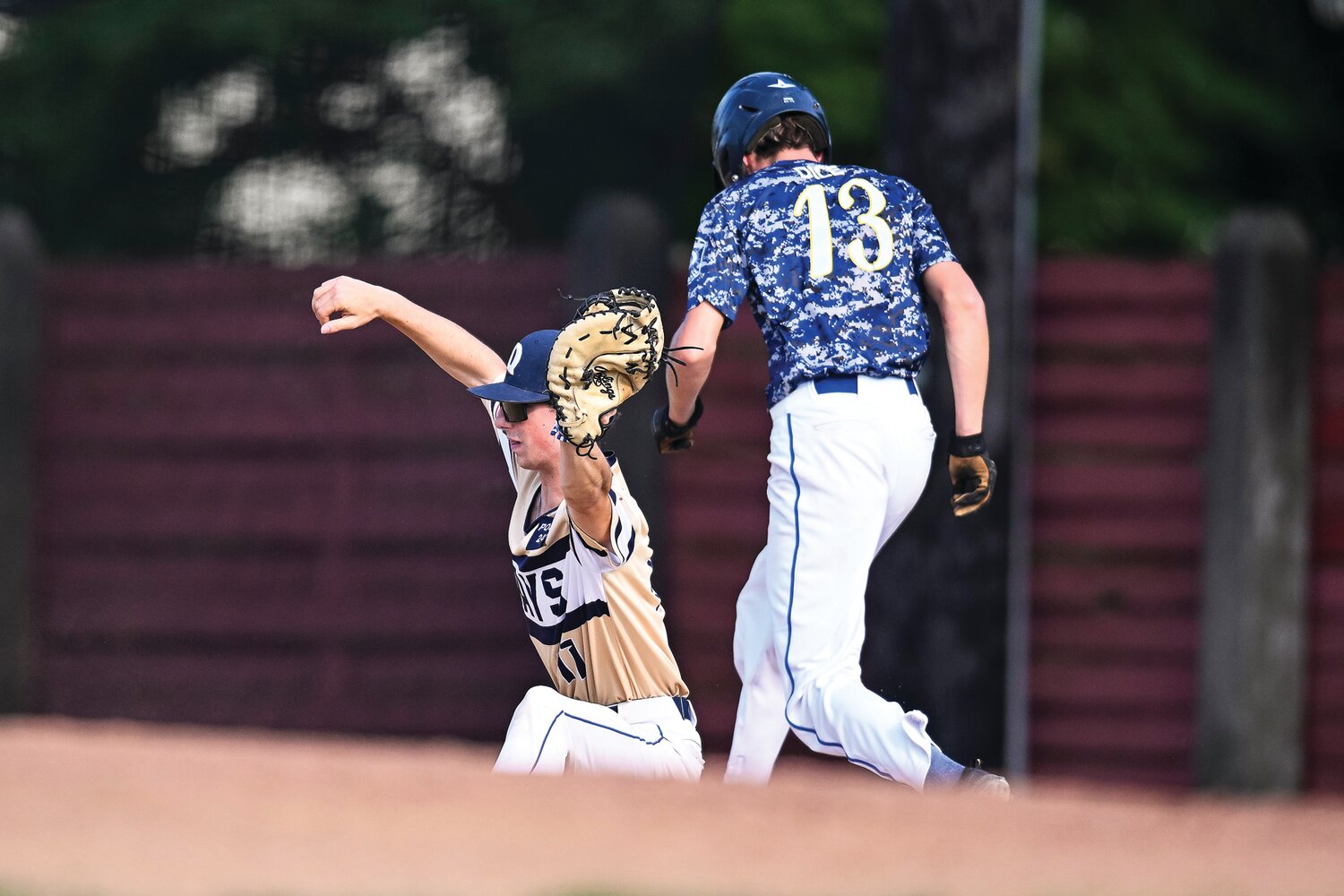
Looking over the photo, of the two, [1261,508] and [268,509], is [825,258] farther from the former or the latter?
[268,509]

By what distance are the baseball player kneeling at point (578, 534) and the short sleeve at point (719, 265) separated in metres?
0.30

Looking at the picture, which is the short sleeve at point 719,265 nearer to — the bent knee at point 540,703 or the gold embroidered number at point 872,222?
the gold embroidered number at point 872,222

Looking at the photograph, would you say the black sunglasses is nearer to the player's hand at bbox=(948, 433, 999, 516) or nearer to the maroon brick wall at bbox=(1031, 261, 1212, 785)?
the player's hand at bbox=(948, 433, 999, 516)

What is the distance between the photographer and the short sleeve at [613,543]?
3.97 m

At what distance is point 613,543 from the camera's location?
3.98 meters

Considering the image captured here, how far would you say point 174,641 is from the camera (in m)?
9.73

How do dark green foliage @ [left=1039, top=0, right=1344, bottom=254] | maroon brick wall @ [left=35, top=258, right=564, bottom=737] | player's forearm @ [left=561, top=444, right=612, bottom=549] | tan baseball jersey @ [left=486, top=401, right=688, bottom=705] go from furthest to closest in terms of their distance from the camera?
dark green foliage @ [left=1039, top=0, right=1344, bottom=254] < maroon brick wall @ [left=35, top=258, right=564, bottom=737] < tan baseball jersey @ [left=486, top=401, right=688, bottom=705] < player's forearm @ [left=561, top=444, right=612, bottom=549]

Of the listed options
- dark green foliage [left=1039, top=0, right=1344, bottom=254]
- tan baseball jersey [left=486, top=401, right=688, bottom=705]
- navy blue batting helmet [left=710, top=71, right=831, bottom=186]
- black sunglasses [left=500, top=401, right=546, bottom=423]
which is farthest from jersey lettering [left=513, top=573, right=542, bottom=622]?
dark green foliage [left=1039, top=0, right=1344, bottom=254]

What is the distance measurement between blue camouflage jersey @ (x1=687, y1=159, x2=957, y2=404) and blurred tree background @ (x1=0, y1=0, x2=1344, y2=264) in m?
8.38

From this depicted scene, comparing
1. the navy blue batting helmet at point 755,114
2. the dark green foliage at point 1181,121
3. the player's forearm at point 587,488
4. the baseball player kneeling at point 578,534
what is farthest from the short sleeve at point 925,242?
the dark green foliage at point 1181,121

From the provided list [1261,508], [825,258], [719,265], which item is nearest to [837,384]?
[825,258]

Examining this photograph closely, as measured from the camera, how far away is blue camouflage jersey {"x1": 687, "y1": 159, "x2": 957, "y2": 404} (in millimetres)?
4109

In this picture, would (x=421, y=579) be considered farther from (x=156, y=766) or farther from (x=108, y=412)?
(x=156, y=766)

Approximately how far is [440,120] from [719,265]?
929 cm
